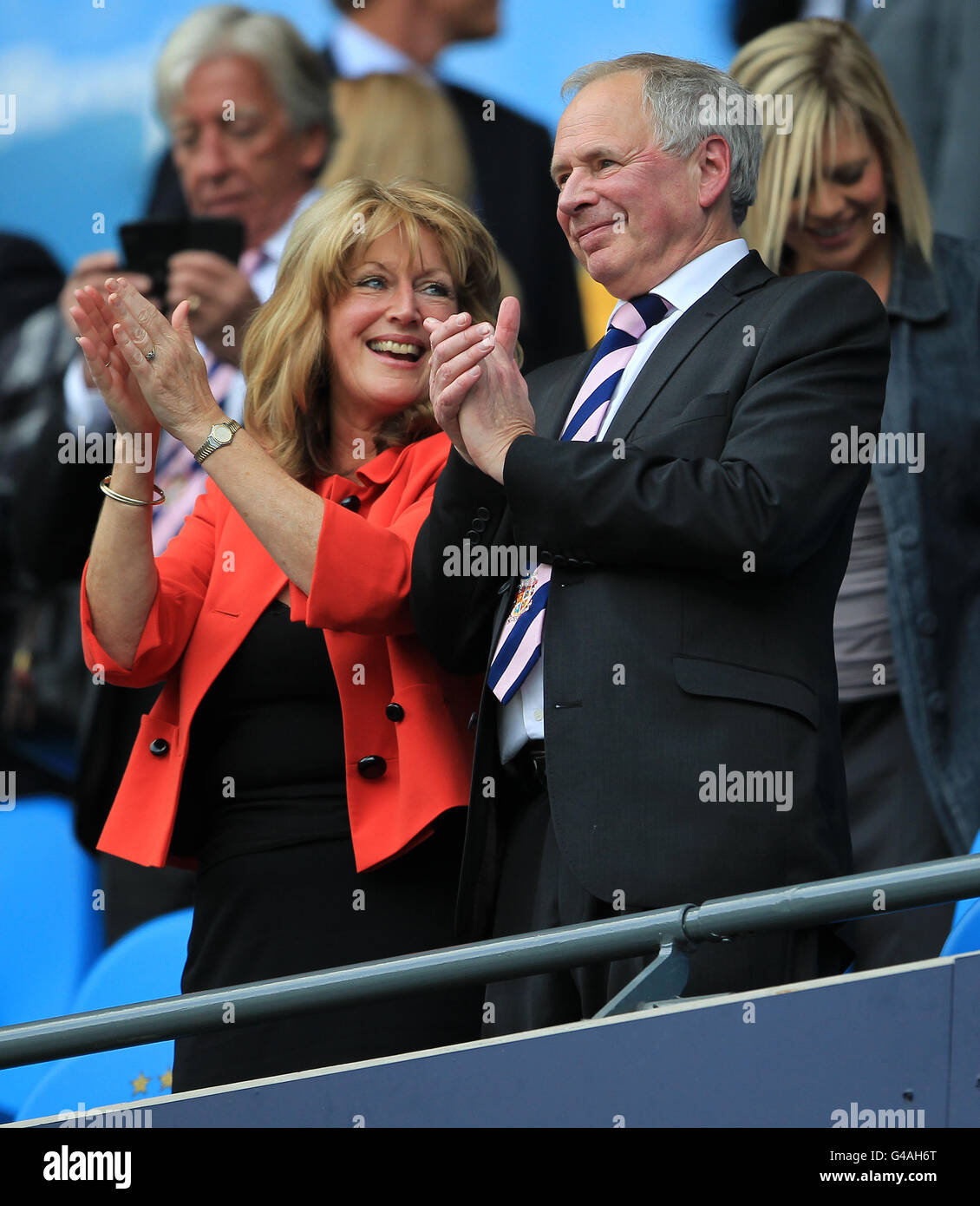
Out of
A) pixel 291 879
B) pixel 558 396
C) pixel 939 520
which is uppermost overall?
pixel 939 520

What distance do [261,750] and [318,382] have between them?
0.62m

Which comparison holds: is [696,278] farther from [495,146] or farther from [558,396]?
[495,146]

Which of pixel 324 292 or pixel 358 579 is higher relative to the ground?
pixel 324 292

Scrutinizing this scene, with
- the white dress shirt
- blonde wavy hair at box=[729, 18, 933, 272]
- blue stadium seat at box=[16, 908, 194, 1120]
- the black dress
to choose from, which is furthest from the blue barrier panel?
blonde wavy hair at box=[729, 18, 933, 272]

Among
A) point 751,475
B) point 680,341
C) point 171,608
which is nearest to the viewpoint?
point 751,475

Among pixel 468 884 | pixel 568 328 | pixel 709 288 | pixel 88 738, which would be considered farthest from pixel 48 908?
pixel 709 288

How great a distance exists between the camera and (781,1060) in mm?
1901

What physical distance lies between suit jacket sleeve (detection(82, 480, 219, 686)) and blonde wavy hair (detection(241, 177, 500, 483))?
0.61 ft

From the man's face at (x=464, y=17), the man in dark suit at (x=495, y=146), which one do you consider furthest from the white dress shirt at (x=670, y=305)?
the man's face at (x=464, y=17)

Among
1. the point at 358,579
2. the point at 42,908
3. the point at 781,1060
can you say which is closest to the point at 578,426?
the point at 358,579

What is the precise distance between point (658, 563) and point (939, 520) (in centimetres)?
165

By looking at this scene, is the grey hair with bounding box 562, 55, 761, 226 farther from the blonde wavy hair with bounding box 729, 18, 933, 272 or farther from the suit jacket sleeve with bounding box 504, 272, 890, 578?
the blonde wavy hair with bounding box 729, 18, 933, 272

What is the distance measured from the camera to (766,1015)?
1.91 metres

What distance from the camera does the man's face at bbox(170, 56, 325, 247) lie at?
4.52m
